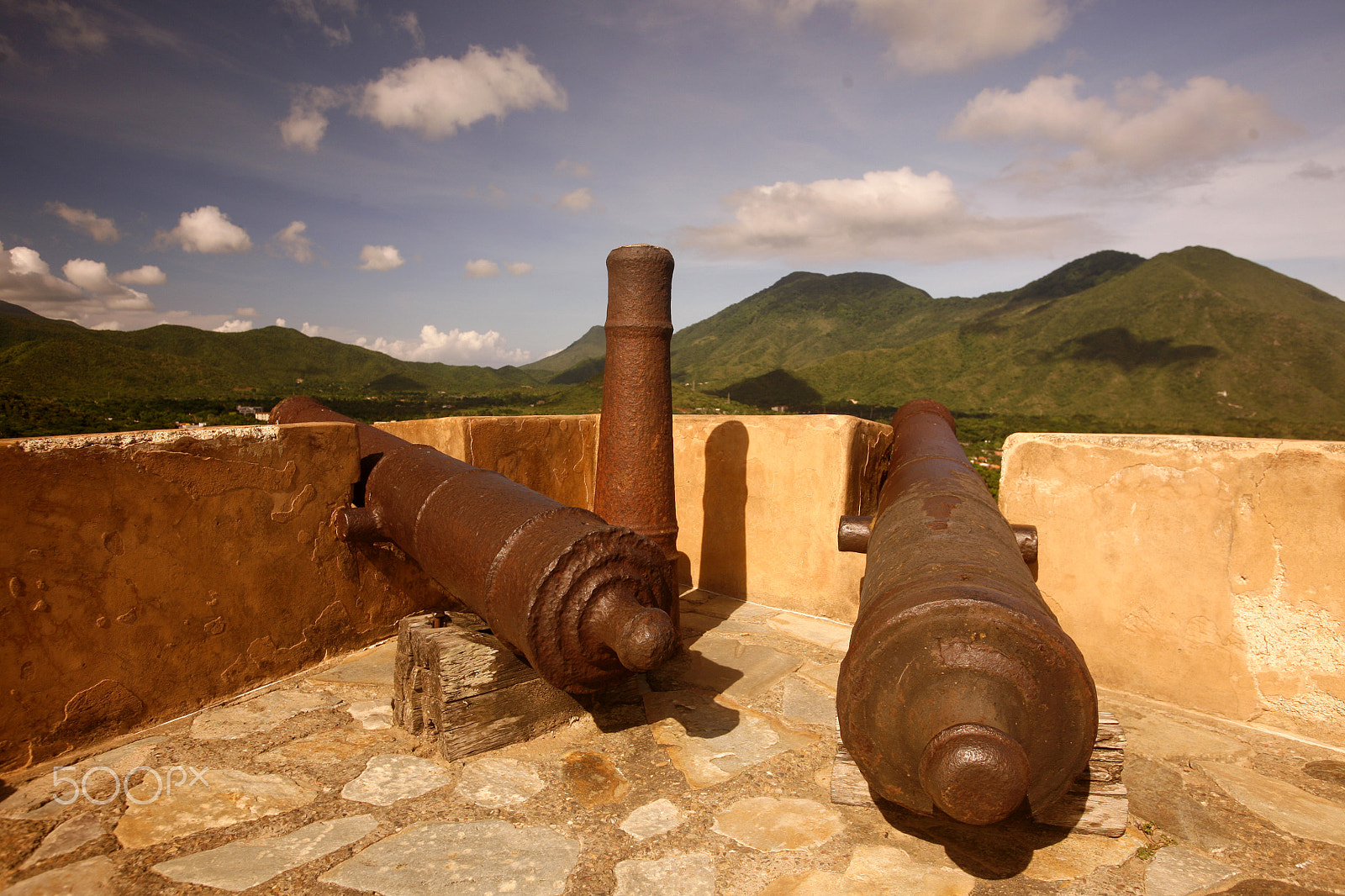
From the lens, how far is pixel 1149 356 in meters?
58.6

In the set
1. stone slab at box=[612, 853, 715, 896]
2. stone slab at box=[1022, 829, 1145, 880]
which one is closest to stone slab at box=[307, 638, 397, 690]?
stone slab at box=[612, 853, 715, 896]

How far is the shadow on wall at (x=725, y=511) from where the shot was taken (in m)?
5.18

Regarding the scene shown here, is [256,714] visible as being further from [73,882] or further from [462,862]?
[462,862]

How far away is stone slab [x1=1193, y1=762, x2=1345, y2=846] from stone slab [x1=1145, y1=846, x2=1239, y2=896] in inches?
17.7

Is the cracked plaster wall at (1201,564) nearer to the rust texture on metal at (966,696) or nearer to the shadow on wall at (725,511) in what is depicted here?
the shadow on wall at (725,511)

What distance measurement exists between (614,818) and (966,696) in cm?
143

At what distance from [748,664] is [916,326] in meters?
115

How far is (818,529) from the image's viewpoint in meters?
4.79

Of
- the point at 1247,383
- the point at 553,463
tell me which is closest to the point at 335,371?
the point at 553,463

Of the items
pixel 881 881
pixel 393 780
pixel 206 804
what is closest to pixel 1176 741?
pixel 881 881

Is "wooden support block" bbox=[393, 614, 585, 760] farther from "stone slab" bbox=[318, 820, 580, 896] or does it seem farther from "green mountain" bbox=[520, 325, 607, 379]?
"green mountain" bbox=[520, 325, 607, 379]

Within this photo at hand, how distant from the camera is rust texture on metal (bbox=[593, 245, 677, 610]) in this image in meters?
3.65

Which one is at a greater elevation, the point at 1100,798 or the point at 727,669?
the point at 1100,798

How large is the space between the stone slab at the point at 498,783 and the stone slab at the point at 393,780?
86 millimetres
